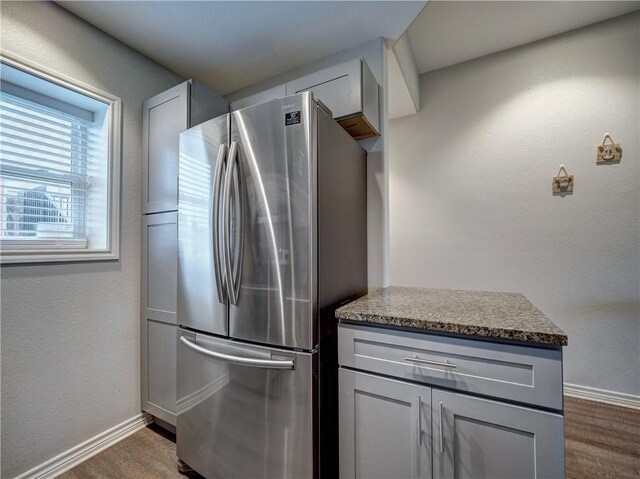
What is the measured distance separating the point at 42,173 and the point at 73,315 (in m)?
0.83

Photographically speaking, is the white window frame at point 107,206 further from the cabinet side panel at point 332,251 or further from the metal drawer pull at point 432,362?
the metal drawer pull at point 432,362

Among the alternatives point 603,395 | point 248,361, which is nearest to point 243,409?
point 248,361

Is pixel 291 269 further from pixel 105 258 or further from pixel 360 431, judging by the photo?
pixel 105 258

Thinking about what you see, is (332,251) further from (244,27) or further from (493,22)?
(493,22)

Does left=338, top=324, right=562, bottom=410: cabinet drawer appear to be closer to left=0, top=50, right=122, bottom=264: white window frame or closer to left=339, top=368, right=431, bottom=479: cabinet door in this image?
left=339, top=368, right=431, bottom=479: cabinet door

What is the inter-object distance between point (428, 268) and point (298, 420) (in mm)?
2011

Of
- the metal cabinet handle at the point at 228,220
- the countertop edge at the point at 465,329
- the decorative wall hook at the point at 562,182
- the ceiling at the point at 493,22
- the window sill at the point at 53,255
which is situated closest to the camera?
the countertop edge at the point at 465,329

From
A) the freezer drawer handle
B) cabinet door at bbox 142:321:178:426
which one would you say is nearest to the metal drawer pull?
the freezer drawer handle

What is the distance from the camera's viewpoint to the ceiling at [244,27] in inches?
59.4

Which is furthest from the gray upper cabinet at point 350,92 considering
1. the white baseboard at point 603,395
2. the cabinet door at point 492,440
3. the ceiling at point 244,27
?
the white baseboard at point 603,395

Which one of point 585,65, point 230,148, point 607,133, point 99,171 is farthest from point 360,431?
point 585,65

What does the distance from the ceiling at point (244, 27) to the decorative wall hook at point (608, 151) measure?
173cm

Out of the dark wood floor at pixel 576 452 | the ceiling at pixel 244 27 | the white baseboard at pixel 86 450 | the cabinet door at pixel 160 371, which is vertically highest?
the ceiling at pixel 244 27

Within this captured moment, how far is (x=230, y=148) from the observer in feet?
4.11
